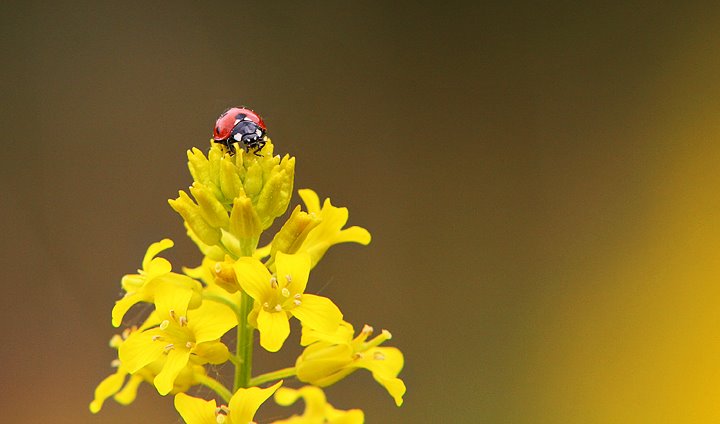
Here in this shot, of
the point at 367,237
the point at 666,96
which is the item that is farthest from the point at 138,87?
the point at 367,237

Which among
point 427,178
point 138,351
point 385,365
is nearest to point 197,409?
point 138,351

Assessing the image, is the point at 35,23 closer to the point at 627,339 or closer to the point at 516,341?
the point at 516,341

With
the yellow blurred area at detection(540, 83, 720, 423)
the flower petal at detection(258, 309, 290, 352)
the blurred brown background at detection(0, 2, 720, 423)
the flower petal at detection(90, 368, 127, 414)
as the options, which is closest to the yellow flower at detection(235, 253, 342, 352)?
the flower petal at detection(258, 309, 290, 352)

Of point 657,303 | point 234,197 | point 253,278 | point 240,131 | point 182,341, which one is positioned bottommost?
point 657,303

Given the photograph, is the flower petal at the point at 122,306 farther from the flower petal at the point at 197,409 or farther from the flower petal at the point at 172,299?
the flower petal at the point at 197,409

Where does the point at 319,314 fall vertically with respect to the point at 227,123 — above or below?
below

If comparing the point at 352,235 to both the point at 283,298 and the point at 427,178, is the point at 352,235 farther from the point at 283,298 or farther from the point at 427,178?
the point at 427,178

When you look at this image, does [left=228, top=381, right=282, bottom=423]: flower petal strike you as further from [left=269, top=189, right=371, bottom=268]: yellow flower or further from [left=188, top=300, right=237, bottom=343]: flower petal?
[left=269, top=189, right=371, bottom=268]: yellow flower
